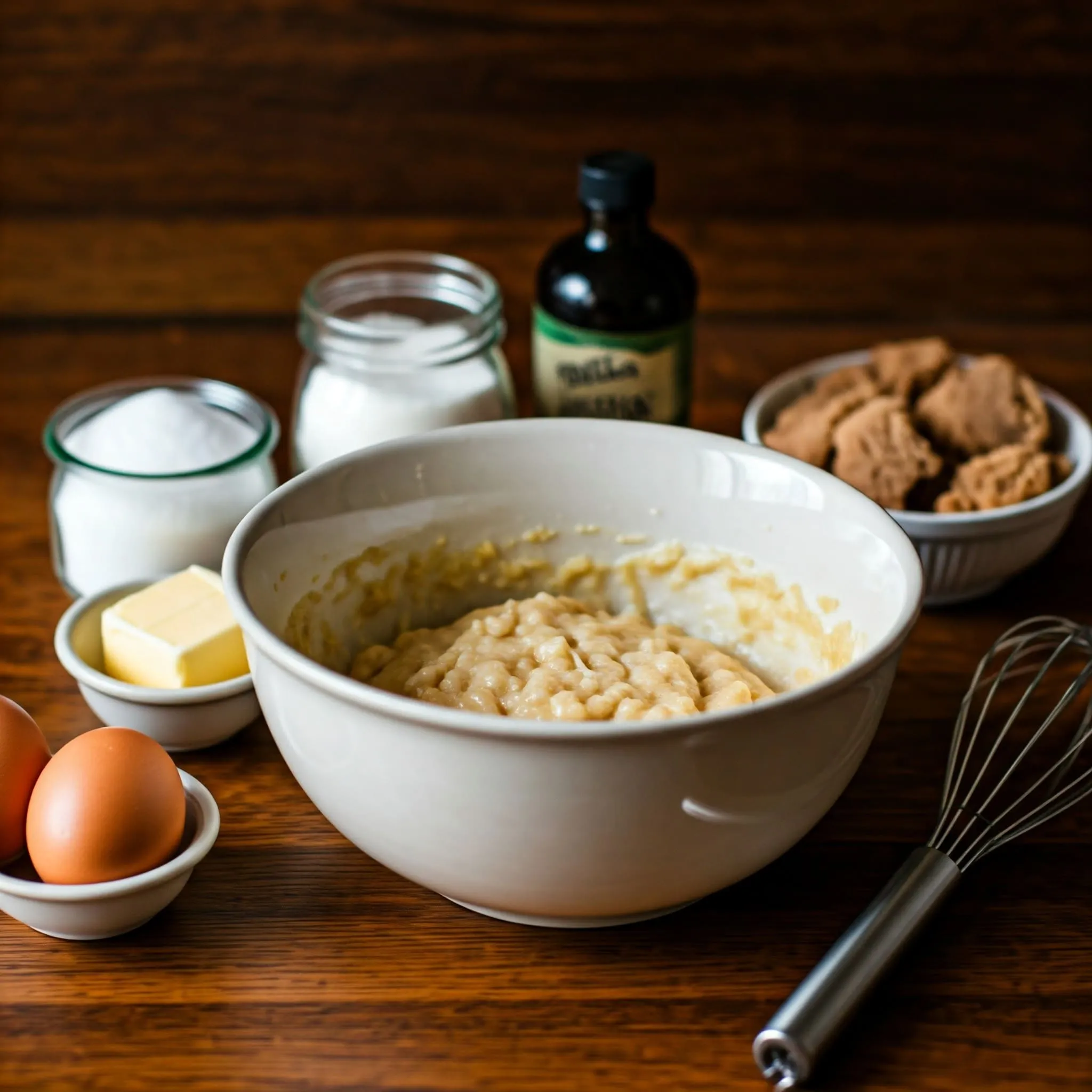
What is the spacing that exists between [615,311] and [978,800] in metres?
0.53

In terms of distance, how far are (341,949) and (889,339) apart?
1.25 meters

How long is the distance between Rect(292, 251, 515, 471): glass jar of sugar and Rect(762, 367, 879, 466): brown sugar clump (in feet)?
0.87

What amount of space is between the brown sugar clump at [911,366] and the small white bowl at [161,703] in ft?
2.19

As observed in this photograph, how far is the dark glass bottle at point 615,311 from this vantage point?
4.08 ft

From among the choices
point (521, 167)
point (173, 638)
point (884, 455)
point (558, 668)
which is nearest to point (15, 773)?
point (173, 638)

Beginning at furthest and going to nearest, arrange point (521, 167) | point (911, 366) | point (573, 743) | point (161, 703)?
point (521, 167) → point (911, 366) → point (161, 703) → point (573, 743)

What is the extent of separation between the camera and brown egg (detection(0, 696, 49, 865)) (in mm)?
836

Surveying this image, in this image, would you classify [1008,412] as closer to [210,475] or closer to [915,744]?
[915,744]

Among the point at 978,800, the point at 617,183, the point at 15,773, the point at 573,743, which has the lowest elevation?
the point at 978,800

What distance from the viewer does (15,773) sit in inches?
33.2

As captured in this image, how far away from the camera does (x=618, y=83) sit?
199 cm

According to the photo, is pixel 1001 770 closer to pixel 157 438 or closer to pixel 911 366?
pixel 911 366

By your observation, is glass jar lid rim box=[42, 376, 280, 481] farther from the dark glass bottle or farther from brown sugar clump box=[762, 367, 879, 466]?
brown sugar clump box=[762, 367, 879, 466]

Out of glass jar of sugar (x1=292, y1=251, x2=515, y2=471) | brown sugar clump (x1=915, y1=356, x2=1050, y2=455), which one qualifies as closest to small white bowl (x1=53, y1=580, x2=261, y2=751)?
glass jar of sugar (x1=292, y1=251, x2=515, y2=471)
